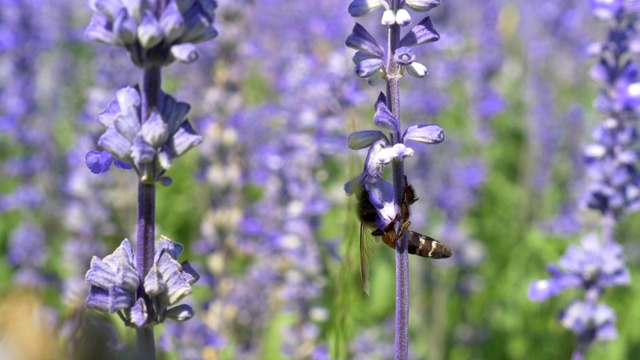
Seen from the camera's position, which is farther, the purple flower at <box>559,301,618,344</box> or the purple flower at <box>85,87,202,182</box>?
the purple flower at <box>559,301,618,344</box>

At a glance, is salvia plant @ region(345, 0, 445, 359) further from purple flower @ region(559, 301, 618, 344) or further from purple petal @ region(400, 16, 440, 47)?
purple flower @ region(559, 301, 618, 344)

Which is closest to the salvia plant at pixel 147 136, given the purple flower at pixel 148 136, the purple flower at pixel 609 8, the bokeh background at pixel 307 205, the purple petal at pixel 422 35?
the purple flower at pixel 148 136

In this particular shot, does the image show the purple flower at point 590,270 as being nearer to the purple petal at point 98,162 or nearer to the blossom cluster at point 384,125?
the blossom cluster at point 384,125

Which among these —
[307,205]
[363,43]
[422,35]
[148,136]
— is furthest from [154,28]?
[307,205]

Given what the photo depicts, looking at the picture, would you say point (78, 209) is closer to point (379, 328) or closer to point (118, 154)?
point (379, 328)

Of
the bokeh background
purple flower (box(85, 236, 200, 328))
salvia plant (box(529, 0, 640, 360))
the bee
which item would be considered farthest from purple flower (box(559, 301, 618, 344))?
purple flower (box(85, 236, 200, 328))

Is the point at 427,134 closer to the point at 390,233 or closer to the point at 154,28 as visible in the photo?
the point at 390,233

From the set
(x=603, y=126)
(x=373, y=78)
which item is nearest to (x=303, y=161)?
(x=603, y=126)
